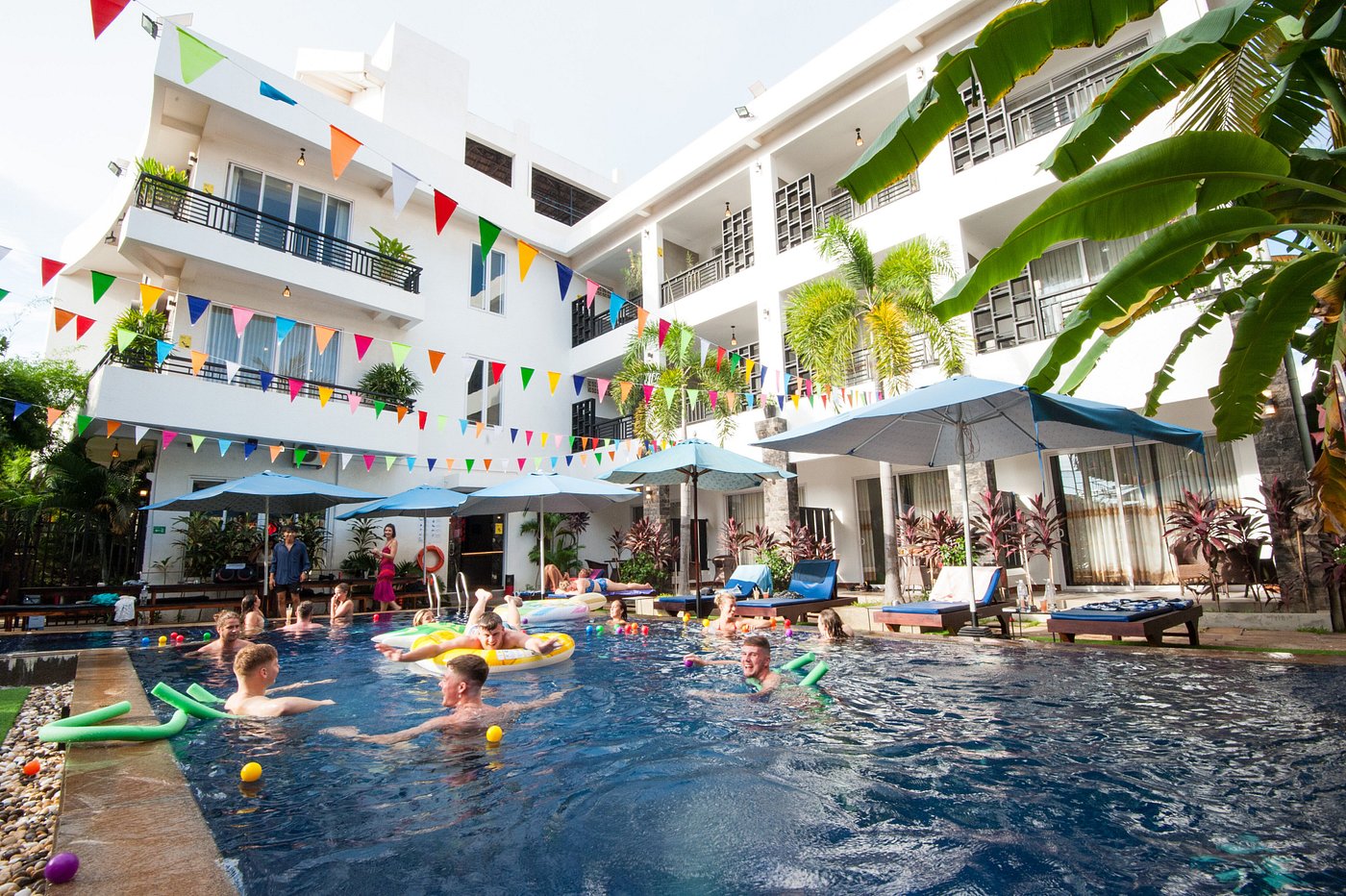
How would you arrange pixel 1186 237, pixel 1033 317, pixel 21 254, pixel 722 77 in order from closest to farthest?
1. pixel 1186 237
2. pixel 21 254
3. pixel 1033 317
4. pixel 722 77

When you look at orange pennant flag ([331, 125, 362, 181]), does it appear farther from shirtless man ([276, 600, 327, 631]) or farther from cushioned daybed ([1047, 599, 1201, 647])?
cushioned daybed ([1047, 599, 1201, 647])

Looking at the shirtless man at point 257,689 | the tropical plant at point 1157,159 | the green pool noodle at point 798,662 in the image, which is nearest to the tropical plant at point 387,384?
the shirtless man at point 257,689

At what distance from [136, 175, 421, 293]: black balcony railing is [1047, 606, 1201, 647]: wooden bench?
1706 cm

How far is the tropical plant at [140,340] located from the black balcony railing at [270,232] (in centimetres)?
239

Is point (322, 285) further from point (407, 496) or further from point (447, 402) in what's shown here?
point (407, 496)

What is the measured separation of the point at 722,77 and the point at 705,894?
19.2m

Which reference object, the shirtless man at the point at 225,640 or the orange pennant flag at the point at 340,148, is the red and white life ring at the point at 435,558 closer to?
the shirtless man at the point at 225,640

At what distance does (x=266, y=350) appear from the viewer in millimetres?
16188

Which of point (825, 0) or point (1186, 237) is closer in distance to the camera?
point (1186, 237)

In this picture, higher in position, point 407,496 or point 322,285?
point 322,285

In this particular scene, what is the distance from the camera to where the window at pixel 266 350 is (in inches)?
610

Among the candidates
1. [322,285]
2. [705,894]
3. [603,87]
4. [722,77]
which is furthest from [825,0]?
[705,894]

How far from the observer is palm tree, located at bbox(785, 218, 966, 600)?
12484mm

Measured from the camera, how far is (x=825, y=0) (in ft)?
51.0
